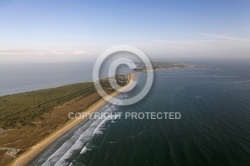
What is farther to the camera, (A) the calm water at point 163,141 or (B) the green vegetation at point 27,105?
(B) the green vegetation at point 27,105

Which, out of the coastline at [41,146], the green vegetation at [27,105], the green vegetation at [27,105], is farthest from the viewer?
the green vegetation at [27,105]

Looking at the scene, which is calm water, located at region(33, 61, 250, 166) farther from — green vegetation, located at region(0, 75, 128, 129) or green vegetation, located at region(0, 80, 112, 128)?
green vegetation, located at region(0, 80, 112, 128)

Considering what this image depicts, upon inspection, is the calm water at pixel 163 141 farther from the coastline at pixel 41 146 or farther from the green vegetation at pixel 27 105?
the green vegetation at pixel 27 105

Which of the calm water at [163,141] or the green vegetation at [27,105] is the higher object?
the green vegetation at [27,105]

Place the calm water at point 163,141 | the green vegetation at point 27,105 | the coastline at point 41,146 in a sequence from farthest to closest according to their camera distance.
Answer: the green vegetation at point 27,105, the coastline at point 41,146, the calm water at point 163,141

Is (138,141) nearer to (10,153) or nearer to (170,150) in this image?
(170,150)

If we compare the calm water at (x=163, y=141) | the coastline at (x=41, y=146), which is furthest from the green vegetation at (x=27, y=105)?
the calm water at (x=163, y=141)

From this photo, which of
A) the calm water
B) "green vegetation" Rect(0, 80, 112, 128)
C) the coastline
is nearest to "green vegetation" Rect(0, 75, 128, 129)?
"green vegetation" Rect(0, 80, 112, 128)

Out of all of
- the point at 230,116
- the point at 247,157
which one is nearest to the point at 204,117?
the point at 230,116

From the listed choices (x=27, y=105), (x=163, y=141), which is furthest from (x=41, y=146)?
(x=27, y=105)

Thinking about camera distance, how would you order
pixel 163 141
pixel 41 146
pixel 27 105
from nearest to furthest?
pixel 41 146, pixel 163 141, pixel 27 105

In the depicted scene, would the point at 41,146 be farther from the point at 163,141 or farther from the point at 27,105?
the point at 27,105
